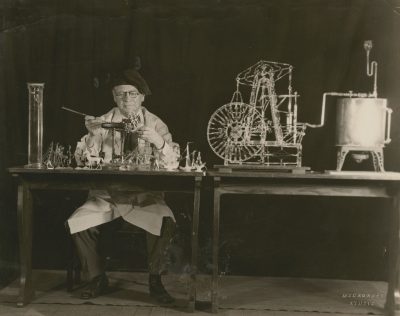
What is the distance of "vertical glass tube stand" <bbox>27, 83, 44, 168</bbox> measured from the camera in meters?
4.79

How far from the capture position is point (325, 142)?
548cm

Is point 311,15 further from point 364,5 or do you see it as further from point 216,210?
point 216,210

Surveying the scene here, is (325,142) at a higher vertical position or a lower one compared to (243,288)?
higher

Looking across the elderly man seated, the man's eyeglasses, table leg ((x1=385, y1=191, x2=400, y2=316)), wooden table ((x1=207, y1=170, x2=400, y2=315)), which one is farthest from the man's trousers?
table leg ((x1=385, y1=191, x2=400, y2=316))

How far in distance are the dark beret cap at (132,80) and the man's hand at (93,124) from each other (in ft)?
1.17

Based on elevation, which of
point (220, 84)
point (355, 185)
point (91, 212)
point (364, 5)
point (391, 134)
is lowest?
point (91, 212)

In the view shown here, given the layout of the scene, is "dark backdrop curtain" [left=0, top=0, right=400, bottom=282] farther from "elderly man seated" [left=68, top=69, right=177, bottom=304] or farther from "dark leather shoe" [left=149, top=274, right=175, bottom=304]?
"dark leather shoe" [left=149, top=274, right=175, bottom=304]

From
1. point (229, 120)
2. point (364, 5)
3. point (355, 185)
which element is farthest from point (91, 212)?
point (364, 5)

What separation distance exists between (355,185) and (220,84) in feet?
5.49

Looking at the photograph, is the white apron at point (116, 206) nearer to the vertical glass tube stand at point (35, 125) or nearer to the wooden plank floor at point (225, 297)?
the vertical glass tube stand at point (35, 125)

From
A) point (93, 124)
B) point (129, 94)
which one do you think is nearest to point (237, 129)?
point (129, 94)

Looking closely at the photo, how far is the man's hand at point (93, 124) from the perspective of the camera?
5.04 metres

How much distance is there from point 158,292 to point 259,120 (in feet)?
5.41

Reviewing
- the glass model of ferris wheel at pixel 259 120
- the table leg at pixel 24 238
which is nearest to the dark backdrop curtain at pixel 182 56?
the glass model of ferris wheel at pixel 259 120
